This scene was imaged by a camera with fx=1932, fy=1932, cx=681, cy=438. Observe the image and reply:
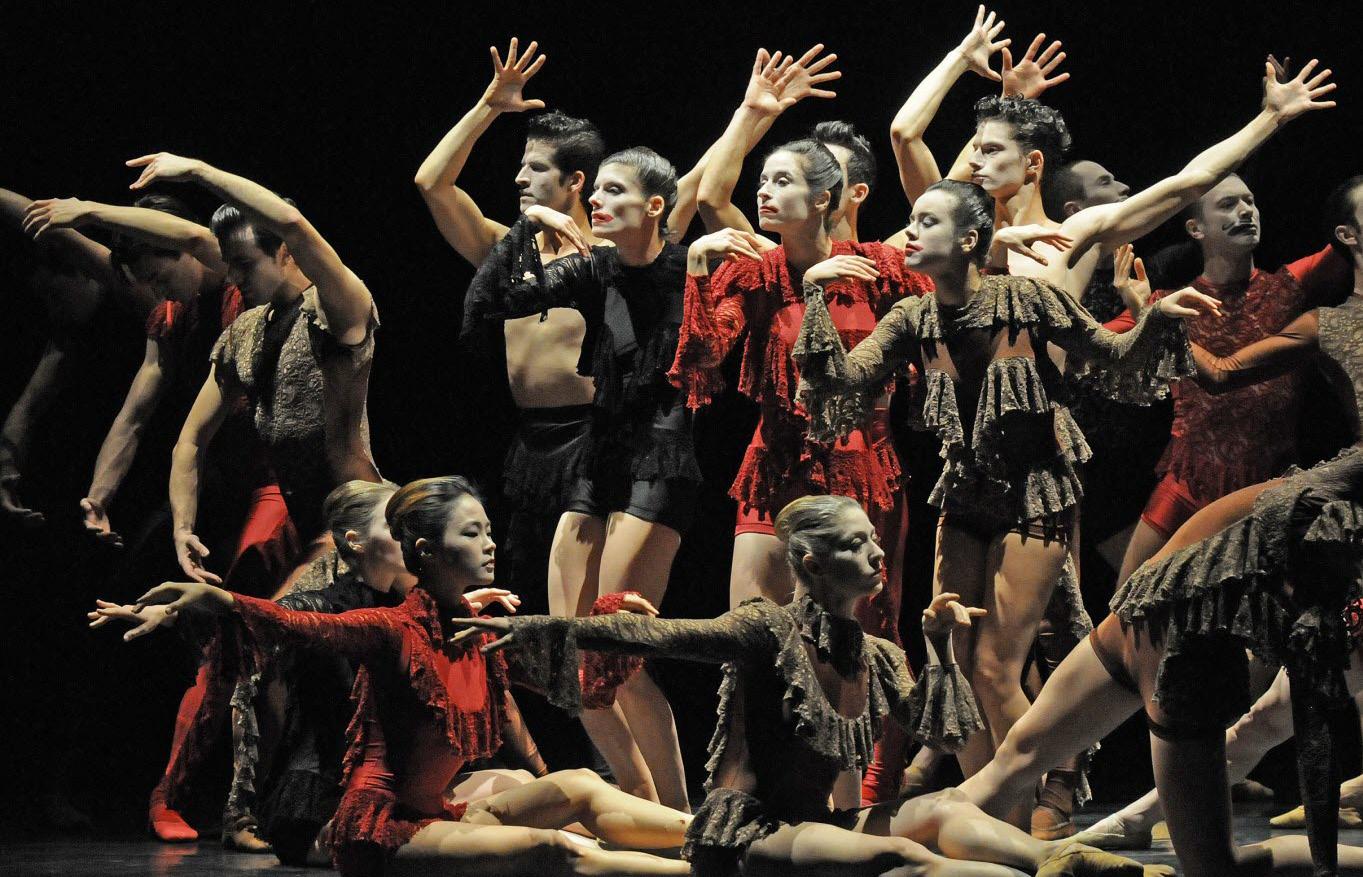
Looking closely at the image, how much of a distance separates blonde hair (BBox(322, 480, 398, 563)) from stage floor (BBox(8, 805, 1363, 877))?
0.72 m

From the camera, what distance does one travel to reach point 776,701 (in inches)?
137

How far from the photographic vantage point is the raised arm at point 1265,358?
4844 mm

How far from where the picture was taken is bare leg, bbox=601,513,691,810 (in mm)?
4527

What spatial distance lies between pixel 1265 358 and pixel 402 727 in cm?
245

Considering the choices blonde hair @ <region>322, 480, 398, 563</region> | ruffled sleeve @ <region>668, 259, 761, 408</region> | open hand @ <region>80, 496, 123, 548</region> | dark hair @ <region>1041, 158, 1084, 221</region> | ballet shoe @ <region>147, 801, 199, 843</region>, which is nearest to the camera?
blonde hair @ <region>322, 480, 398, 563</region>

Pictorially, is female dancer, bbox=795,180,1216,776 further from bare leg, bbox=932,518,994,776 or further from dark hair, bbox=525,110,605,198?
dark hair, bbox=525,110,605,198

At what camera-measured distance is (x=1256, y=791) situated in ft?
17.4

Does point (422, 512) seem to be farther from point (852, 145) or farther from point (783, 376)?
point (852, 145)

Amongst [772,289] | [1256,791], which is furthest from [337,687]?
[1256,791]

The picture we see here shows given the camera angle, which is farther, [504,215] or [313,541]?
[504,215]

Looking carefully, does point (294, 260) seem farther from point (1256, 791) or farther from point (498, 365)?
point (1256, 791)

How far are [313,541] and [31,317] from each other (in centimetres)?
172

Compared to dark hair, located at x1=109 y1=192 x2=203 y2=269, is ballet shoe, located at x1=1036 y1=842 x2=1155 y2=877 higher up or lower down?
lower down

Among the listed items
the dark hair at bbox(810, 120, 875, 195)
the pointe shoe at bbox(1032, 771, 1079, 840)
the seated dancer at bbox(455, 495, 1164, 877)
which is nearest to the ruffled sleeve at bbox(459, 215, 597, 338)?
the dark hair at bbox(810, 120, 875, 195)
